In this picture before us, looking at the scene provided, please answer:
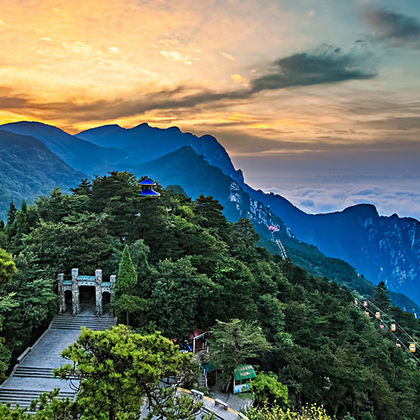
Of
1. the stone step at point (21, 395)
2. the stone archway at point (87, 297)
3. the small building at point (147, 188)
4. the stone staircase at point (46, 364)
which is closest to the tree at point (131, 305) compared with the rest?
the stone staircase at point (46, 364)

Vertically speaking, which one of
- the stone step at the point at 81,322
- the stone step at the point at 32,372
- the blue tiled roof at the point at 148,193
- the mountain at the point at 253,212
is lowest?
the mountain at the point at 253,212

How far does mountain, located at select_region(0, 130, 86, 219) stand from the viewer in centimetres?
12094

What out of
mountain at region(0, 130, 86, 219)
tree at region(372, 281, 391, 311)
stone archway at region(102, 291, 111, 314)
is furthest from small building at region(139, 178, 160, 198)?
mountain at region(0, 130, 86, 219)

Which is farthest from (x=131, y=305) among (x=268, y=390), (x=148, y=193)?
(x=148, y=193)

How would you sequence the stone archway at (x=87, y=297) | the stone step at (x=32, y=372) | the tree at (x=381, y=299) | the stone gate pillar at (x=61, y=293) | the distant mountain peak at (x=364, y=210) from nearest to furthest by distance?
1. the stone step at (x=32, y=372)
2. the stone gate pillar at (x=61, y=293)
3. the stone archway at (x=87, y=297)
4. the tree at (x=381, y=299)
5. the distant mountain peak at (x=364, y=210)

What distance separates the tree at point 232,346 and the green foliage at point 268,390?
4.67 ft

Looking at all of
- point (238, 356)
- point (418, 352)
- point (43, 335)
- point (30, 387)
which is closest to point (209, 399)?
point (238, 356)

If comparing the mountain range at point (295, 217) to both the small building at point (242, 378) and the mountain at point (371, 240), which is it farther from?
the small building at point (242, 378)

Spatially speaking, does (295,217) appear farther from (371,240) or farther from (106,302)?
(106,302)

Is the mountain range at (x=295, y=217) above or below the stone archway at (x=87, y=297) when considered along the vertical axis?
below

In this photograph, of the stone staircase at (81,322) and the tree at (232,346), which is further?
the stone staircase at (81,322)

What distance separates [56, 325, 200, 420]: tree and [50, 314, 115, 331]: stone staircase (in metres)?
9.66

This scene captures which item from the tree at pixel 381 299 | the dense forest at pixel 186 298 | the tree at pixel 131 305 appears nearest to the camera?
the tree at pixel 131 305

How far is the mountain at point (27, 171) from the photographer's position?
397ft
